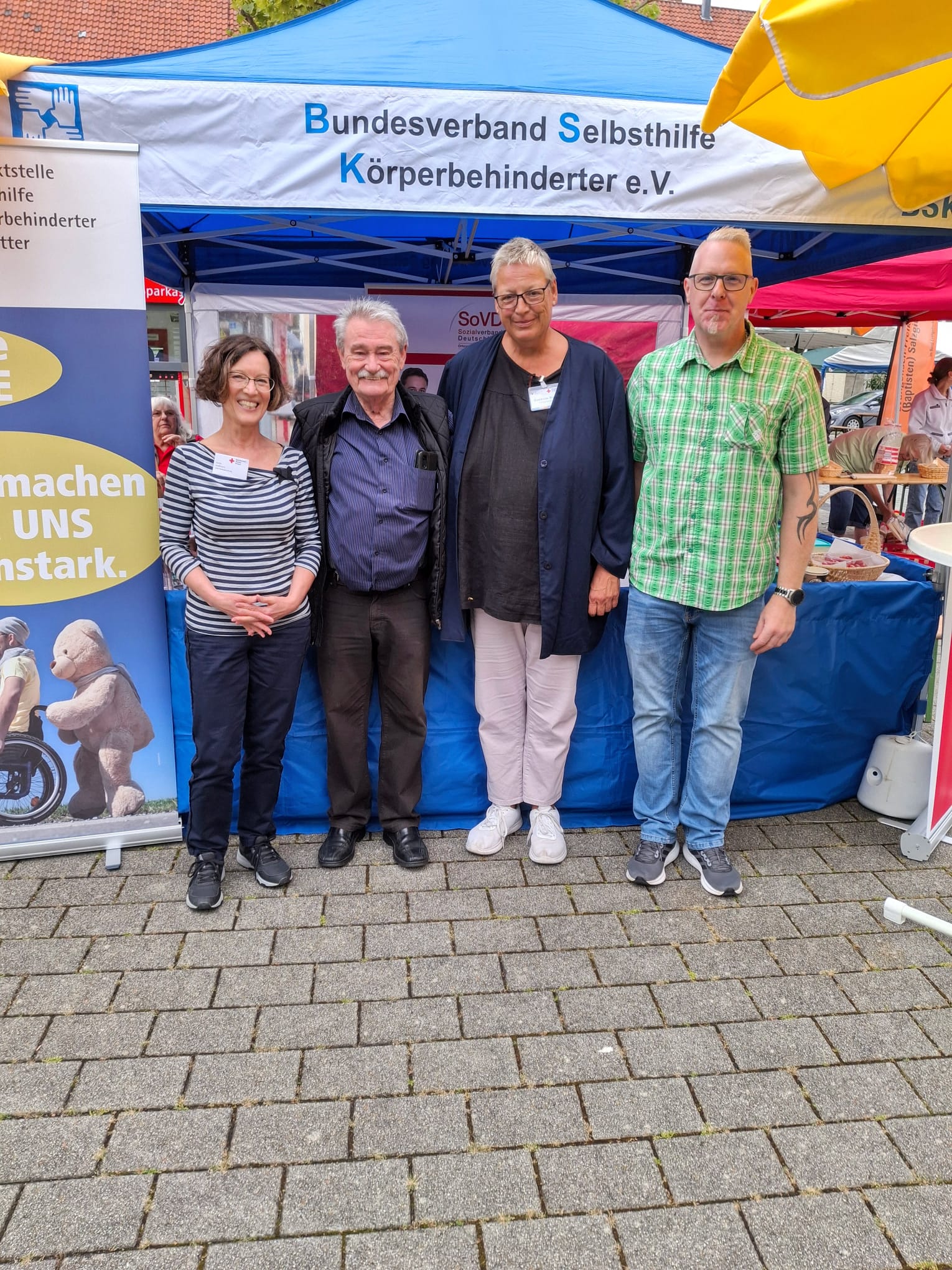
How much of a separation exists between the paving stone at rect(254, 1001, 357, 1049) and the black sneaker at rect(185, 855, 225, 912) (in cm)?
52

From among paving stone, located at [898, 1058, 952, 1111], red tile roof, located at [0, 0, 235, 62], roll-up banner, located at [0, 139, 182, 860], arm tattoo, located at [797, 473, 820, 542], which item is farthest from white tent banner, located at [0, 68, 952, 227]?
red tile roof, located at [0, 0, 235, 62]

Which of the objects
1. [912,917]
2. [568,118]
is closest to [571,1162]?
[912,917]

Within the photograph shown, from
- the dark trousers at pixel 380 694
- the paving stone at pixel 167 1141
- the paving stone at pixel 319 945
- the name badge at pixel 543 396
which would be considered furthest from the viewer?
the dark trousers at pixel 380 694

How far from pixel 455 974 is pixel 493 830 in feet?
2.37

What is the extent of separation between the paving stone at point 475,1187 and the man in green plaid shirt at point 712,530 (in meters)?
1.22

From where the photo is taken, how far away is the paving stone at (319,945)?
8.48 feet

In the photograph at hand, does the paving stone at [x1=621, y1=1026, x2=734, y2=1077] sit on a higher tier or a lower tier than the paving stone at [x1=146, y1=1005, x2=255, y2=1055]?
higher

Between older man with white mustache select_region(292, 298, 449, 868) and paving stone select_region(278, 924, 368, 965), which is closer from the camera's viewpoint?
paving stone select_region(278, 924, 368, 965)

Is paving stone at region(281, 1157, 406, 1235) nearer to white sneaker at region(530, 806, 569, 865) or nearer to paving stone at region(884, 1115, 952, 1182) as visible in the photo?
paving stone at region(884, 1115, 952, 1182)

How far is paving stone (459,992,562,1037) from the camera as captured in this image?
2.31m

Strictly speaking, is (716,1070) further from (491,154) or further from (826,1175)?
(491,154)

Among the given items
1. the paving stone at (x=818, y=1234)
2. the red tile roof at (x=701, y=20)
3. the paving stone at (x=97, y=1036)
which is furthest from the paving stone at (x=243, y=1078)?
the red tile roof at (x=701, y=20)

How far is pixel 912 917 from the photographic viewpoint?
2.74 metres

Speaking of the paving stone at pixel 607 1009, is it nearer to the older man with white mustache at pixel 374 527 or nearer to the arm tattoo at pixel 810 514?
the older man with white mustache at pixel 374 527
